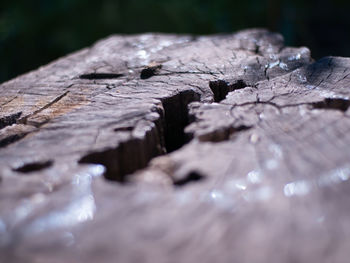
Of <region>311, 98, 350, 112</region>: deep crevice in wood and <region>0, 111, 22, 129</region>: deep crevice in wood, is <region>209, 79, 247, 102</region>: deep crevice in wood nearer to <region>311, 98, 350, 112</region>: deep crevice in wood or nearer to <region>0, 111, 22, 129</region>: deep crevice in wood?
<region>311, 98, 350, 112</region>: deep crevice in wood

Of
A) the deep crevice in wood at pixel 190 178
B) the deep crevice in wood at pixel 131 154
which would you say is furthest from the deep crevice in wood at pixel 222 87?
the deep crevice in wood at pixel 190 178

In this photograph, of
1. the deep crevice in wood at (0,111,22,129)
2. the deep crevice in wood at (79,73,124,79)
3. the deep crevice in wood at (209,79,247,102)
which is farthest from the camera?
the deep crevice in wood at (79,73,124,79)

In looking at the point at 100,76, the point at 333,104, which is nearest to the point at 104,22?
the point at 100,76

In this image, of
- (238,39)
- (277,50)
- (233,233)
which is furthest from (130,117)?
(238,39)

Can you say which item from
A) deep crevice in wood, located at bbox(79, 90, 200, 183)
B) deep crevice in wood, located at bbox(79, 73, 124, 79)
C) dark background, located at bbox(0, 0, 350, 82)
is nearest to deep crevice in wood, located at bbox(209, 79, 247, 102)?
deep crevice in wood, located at bbox(79, 90, 200, 183)

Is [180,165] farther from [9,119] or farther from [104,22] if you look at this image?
[104,22]

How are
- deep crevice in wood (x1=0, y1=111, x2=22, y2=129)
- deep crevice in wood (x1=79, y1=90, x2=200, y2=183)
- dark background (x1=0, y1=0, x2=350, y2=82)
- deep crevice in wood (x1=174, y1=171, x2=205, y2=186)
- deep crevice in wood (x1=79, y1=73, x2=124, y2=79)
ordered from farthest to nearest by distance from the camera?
dark background (x1=0, y1=0, x2=350, y2=82)
deep crevice in wood (x1=79, y1=73, x2=124, y2=79)
deep crevice in wood (x1=0, y1=111, x2=22, y2=129)
deep crevice in wood (x1=79, y1=90, x2=200, y2=183)
deep crevice in wood (x1=174, y1=171, x2=205, y2=186)
